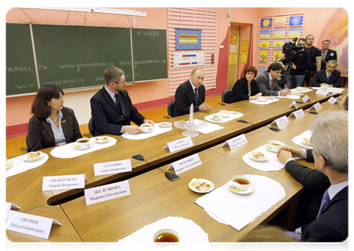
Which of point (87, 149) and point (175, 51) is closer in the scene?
point (87, 149)

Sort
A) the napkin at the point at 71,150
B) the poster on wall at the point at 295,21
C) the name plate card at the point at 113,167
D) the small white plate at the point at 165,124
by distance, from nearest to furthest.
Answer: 1. the name plate card at the point at 113,167
2. the napkin at the point at 71,150
3. the small white plate at the point at 165,124
4. the poster on wall at the point at 295,21

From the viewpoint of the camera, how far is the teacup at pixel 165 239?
96 centimetres

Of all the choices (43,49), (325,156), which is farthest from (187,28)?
(325,156)

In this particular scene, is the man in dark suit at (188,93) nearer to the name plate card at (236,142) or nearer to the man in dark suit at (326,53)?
the name plate card at (236,142)

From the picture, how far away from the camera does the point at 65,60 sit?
4.31m

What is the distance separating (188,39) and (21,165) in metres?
5.29

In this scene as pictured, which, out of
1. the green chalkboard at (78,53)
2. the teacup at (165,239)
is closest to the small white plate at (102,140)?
the teacup at (165,239)

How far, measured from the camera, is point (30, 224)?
3.63ft

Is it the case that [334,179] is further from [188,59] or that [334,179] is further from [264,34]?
[264,34]

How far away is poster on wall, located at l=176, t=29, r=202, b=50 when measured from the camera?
5.95 meters

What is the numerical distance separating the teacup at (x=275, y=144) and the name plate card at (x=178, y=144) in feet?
2.14

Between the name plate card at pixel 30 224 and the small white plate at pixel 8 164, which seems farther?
the small white plate at pixel 8 164
